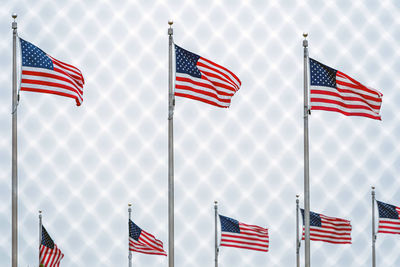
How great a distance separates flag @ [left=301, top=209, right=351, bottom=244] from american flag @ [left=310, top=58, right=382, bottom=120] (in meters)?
9.58

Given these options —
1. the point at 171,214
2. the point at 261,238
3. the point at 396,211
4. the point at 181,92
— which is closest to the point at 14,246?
the point at 171,214

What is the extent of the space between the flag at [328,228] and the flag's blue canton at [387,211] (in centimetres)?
499

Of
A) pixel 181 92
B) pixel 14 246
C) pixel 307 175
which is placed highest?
pixel 181 92

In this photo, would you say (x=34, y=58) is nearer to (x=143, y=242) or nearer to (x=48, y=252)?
(x=48, y=252)

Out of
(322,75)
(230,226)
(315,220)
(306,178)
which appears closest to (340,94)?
(322,75)

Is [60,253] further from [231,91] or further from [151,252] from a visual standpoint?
[231,91]

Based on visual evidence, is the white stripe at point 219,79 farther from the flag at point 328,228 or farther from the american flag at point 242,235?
the flag at point 328,228

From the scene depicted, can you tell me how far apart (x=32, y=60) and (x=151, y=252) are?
14167 millimetres

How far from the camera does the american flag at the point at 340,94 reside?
3020cm

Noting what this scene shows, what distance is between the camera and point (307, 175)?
3052 centimetres

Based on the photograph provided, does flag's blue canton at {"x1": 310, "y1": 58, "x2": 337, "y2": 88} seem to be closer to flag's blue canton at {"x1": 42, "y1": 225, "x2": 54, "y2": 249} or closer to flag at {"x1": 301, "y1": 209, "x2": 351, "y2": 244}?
flag at {"x1": 301, "y1": 209, "x2": 351, "y2": 244}

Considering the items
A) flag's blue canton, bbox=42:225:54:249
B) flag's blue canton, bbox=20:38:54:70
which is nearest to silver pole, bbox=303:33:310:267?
flag's blue canton, bbox=20:38:54:70

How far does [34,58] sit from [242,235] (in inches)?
535

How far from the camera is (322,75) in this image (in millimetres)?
30359
